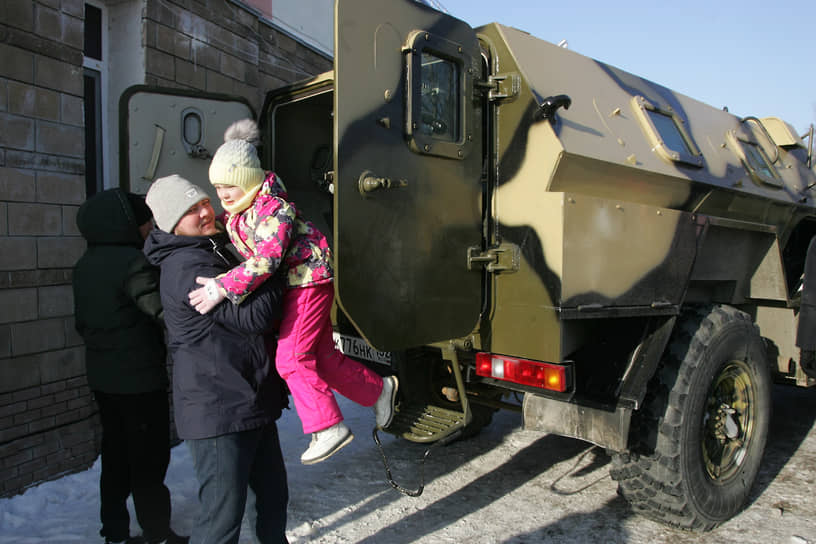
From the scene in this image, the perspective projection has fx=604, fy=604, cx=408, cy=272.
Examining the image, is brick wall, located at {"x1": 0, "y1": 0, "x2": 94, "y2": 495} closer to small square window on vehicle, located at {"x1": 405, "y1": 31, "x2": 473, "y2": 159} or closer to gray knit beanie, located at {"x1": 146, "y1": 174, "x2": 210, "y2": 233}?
gray knit beanie, located at {"x1": 146, "y1": 174, "x2": 210, "y2": 233}

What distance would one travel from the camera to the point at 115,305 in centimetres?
263

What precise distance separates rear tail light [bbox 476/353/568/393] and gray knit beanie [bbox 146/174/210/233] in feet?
5.06

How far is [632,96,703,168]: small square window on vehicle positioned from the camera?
3447mm

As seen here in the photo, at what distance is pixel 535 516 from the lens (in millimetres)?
3400

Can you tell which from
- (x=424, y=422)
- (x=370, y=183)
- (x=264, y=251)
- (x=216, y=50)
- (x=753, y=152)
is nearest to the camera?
(x=264, y=251)

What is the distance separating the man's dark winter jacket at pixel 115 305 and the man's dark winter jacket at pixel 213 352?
53cm

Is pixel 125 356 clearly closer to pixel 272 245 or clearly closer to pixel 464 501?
pixel 272 245

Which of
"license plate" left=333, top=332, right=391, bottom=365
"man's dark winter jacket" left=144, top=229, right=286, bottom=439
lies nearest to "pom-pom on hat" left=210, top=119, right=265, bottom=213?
"man's dark winter jacket" left=144, top=229, right=286, bottom=439

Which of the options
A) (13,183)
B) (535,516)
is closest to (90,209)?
(13,183)

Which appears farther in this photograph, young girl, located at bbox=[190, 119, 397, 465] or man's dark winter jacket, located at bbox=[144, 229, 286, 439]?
young girl, located at bbox=[190, 119, 397, 465]

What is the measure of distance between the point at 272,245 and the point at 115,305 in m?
0.95

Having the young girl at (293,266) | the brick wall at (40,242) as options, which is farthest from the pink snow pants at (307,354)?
the brick wall at (40,242)

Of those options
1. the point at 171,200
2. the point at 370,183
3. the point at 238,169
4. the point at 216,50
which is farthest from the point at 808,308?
the point at 216,50

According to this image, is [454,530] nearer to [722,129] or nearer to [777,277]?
[777,277]
